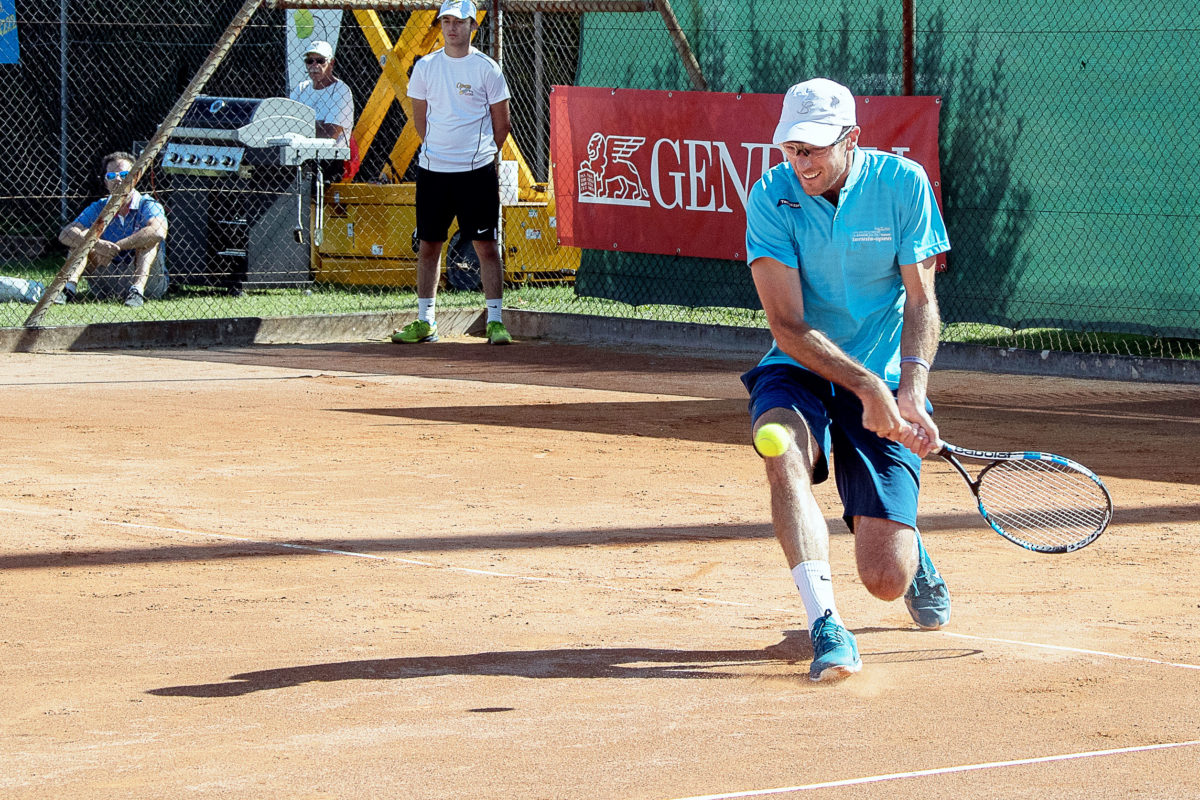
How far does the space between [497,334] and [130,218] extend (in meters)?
3.44

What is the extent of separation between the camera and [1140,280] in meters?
11.2

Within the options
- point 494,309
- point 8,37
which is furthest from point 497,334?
point 8,37

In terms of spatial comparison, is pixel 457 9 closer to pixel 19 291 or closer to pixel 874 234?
pixel 19 291

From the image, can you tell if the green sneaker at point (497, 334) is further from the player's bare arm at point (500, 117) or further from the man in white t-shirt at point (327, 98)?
the man in white t-shirt at point (327, 98)

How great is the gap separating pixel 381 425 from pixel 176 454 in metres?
1.28

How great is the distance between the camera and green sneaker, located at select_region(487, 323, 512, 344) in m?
13.0

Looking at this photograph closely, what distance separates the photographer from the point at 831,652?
4.59 metres

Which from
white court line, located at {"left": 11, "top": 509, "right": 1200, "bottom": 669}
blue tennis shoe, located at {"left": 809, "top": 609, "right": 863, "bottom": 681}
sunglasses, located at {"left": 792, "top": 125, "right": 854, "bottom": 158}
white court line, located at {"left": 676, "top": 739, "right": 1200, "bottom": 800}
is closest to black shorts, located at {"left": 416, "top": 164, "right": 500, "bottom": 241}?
white court line, located at {"left": 11, "top": 509, "right": 1200, "bottom": 669}

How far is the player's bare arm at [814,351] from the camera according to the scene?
470 centimetres

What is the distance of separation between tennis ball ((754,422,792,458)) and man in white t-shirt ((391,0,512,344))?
26.3 feet

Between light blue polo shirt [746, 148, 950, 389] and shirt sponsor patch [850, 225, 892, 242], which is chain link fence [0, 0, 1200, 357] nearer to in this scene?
light blue polo shirt [746, 148, 950, 389]

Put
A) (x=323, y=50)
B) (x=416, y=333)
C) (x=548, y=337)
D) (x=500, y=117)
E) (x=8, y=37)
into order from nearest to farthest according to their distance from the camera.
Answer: (x=500, y=117) < (x=416, y=333) < (x=548, y=337) < (x=323, y=50) < (x=8, y=37)

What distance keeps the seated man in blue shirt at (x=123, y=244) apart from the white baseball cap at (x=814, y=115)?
33.2ft

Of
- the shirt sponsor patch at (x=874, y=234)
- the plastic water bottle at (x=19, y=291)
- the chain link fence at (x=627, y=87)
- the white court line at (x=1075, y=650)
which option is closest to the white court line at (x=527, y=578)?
the white court line at (x=1075, y=650)
